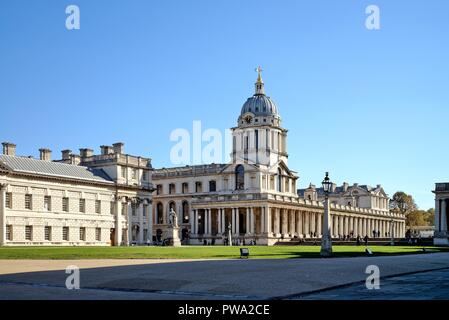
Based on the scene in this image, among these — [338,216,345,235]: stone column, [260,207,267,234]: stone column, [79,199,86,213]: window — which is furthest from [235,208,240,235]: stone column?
[79,199,86,213]: window

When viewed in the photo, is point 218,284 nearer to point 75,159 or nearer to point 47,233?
point 47,233

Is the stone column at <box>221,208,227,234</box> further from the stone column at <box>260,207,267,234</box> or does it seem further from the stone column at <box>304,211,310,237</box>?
the stone column at <box>304,211,310,237</box>

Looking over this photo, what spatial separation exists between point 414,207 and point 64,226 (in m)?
120

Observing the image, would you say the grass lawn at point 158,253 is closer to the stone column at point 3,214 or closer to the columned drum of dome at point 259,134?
the stone column at point 3,214

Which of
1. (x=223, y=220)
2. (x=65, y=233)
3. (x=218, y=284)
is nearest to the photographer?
(x=218, y=284)

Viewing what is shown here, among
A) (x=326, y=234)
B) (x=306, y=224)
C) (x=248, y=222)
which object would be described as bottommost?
(x=306, y=224)

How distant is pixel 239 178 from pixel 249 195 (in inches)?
331

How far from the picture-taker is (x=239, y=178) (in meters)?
115

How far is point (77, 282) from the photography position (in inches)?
763

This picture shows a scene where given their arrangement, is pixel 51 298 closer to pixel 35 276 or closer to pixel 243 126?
pixel 35 276

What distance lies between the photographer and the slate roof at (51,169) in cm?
7356

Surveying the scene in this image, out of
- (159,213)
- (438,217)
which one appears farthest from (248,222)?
(438,217)
